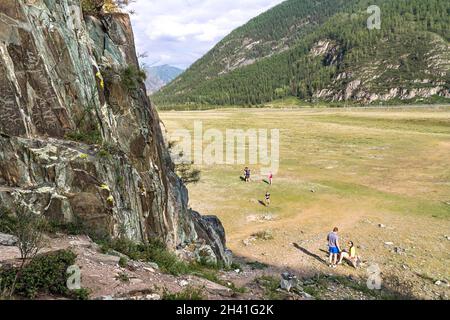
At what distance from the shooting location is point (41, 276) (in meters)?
9.66

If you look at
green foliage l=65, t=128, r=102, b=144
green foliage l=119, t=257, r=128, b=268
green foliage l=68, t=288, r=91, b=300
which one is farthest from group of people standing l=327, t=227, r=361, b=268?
green foliage l=68, t=288, r=91, b=300

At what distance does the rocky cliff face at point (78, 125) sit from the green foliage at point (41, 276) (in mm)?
4346

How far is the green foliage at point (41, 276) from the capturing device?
920 cm

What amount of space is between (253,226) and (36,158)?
23.5 m

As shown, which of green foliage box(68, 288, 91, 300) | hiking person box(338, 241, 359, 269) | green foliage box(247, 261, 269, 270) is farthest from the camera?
hiking person box(338, 241, 359, 269)

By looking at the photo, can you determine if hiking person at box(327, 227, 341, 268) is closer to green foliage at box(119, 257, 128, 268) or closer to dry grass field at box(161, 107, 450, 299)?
dry grass field at box(161, 107, 450, 299)

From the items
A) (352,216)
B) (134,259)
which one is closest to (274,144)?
(352,216)

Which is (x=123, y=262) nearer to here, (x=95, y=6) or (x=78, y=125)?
(x=78, y=125)

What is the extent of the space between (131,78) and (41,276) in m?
12.9

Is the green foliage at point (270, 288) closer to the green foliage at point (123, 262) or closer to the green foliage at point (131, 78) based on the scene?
the green foliage at point (123, 262)

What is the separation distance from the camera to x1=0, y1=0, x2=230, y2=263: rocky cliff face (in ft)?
46.2

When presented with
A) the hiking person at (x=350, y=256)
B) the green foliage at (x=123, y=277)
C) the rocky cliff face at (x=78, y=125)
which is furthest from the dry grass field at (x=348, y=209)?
the green foliage at (x=123, y=277)

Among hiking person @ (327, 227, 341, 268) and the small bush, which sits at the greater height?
hiking person @ (327, 227, 341, 268)

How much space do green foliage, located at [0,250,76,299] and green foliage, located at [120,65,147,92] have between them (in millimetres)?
11725
